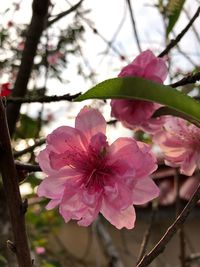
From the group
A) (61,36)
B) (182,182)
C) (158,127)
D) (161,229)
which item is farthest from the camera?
(161,229)

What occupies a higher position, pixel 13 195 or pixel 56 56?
pixel 56 56

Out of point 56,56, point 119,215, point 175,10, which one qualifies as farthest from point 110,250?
point 119,215

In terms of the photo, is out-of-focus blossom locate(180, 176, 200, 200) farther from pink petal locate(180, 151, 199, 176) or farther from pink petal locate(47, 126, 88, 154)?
pink petal locate(47, 126, 88, 154)

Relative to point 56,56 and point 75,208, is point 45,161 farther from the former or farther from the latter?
point 56,56

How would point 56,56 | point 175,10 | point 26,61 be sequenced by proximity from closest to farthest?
1. point 175,10
2. point 26,61
3. point 56,56

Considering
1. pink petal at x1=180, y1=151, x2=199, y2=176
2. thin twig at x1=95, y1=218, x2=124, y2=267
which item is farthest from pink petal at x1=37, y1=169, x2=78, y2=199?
thin twig at x1=95, y1=218, x2=124, y2=267

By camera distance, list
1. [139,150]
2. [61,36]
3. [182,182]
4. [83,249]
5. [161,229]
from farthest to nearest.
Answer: [83,249], [161,229], [182,182], [61,36], [139,150]

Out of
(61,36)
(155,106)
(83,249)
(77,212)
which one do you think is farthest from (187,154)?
(83,249)

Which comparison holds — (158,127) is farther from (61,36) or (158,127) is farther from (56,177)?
(61,36)
